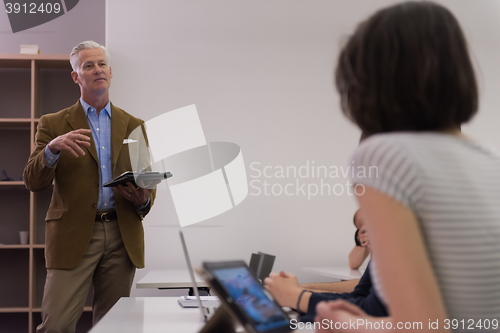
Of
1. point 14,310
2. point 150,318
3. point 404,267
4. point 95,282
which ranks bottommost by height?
point 14,310

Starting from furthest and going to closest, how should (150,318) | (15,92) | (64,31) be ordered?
1. (64,31)
2. (15,92)
3. (150,318)

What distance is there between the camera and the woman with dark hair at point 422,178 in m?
0.68

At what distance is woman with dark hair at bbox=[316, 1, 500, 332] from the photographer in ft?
2.22

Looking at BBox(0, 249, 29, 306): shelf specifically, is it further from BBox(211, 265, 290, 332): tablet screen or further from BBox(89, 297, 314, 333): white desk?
BBox(211, 265, 290, 332): tablet screen

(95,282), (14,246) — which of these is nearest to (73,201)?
(95,282)

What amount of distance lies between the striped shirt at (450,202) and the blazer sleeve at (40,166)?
6.62 feet

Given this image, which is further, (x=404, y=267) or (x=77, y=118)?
(x=77, y=118)

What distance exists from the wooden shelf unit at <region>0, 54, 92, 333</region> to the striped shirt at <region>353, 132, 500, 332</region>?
336 cm

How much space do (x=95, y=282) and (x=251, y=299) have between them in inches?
70.3

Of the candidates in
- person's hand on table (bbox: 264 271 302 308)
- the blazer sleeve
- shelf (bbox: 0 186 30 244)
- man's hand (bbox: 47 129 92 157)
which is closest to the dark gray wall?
shelf (bbox: 0 186 30 244)

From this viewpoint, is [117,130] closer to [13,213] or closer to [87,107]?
[87,107]

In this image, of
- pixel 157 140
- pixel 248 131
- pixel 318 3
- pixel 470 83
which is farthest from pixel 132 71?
pixel 470 83

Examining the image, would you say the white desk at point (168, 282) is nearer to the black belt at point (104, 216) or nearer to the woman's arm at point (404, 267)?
the black belt at point (104, 216)

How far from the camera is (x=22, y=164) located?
3.82 meters
